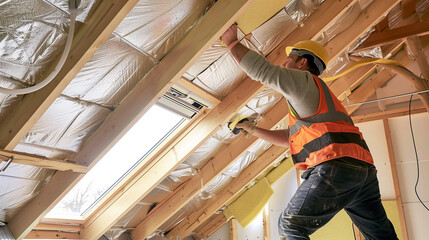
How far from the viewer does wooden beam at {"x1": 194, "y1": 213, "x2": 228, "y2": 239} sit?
5352mm

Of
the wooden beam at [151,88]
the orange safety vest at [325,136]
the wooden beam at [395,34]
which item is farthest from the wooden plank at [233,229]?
the orange safety vest at [325,136]

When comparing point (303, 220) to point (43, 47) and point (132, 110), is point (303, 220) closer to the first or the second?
point (132, 110)

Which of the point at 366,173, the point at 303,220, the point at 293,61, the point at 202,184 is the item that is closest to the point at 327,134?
the point at 366,173

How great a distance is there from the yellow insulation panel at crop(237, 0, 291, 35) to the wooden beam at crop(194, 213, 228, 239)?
3.60 metres

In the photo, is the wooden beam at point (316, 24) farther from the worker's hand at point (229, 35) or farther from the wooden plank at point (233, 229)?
the wooden plank at point (233, 229)

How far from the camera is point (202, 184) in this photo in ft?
11.9

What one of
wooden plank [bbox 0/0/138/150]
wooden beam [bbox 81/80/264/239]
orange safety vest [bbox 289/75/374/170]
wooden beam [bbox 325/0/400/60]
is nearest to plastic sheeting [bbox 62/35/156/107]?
wooden plank [bbox 0/0/138/150]

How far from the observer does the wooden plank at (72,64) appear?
1604 millimetres

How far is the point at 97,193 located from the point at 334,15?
90.7 inches

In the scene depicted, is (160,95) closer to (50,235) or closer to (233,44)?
(233,44)

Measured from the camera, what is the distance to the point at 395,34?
3.98 meters

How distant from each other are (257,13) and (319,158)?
36.7 inches

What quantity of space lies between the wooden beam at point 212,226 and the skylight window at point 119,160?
2448 mm

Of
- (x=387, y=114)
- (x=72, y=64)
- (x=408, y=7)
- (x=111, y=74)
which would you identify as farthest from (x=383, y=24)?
(x=72, y=64)
